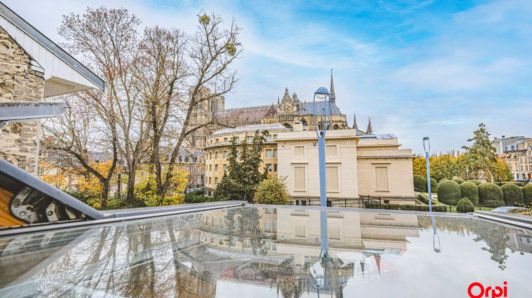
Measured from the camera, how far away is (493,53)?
1426 cm

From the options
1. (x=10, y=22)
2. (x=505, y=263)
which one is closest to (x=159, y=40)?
(x=10, y=22)

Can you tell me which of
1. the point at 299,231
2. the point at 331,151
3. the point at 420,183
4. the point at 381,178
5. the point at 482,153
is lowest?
the point at 420,183

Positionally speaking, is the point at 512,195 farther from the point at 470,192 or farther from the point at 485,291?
the point at 485,291

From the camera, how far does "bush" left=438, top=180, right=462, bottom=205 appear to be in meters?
25.2

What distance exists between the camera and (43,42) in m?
6.00

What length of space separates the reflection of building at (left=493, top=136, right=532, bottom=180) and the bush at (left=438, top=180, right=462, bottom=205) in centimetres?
5744

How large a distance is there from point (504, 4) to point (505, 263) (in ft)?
36.7

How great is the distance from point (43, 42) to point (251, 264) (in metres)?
7.43

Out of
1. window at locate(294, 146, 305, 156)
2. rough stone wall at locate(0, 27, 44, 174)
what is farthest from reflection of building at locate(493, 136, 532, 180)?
rough stone wall at locate(0, 27, 44, 174)

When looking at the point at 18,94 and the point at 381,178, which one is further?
the point at 381,178

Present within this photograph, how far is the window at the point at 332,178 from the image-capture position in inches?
760

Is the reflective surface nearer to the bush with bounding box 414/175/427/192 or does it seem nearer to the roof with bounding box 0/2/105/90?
the roof with bounding box 0/2/105/90

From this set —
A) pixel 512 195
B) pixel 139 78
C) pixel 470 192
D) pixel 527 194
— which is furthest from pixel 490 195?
pixel 139 78

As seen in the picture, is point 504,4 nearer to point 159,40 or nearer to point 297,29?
point 297,29
